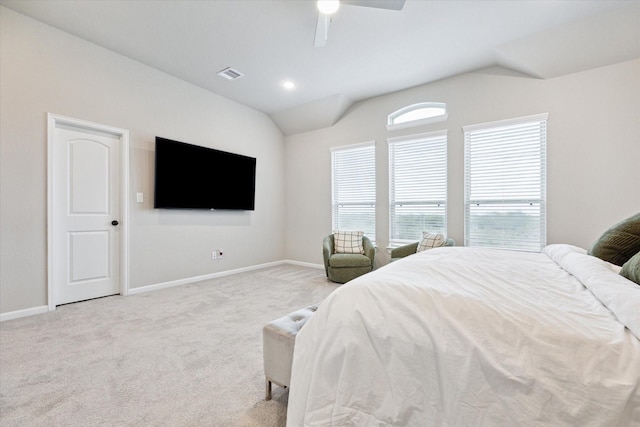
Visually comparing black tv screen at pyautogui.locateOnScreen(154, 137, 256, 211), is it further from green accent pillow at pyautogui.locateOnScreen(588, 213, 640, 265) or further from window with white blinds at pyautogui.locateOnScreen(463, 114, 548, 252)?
green accent pillow at pyautogui.locateOnScreen(588, 213, 640, 265)

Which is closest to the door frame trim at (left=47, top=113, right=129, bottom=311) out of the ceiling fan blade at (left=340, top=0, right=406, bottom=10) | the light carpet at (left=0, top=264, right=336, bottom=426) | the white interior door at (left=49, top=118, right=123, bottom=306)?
the white interior door at (left=49, top=118, right=123, bottom=306)

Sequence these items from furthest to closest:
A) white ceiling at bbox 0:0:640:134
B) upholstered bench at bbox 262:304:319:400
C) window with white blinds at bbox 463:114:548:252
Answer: window with white blinds at bbox 463:114:548:252
white ceiling at bbox 0:0:640:134
upholstered bench at bbox 262:304:319:400

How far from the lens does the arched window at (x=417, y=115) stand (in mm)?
4207

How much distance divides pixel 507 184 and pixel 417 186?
1206 mm

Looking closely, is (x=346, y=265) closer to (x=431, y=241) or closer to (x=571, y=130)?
(x=431, y=241)

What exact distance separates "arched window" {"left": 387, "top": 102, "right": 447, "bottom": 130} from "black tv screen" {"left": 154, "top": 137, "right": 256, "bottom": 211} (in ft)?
8.82

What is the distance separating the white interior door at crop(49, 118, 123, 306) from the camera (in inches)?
126

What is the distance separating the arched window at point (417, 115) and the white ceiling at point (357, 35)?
1.53 ft

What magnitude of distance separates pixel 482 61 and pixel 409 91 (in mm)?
1082

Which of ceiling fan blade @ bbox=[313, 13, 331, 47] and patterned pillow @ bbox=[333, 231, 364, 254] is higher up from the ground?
ceiling fan blade @ bbox=[313, 13, 331, 47]

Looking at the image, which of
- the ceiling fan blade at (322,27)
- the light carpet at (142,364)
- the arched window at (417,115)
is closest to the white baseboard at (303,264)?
the light carpet at (142,364)

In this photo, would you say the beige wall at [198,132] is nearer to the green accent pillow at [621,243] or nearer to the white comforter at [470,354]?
the green accent pillow at [621,243]

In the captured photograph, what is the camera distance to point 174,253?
13.7 feet

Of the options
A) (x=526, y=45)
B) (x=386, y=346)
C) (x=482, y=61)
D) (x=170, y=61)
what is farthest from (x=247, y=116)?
(x=386, y=346)
